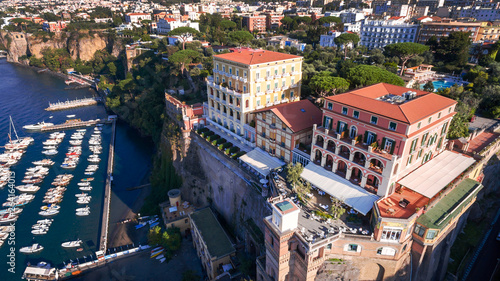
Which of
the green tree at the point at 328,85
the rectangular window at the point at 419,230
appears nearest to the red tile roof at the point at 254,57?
the green tree at the point at 328,85

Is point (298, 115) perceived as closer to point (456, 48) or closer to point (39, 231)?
point (39, 231)

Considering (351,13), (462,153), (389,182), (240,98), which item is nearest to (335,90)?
(240,98)

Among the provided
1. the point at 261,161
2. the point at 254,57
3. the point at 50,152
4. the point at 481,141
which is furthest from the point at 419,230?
the point at 50,152

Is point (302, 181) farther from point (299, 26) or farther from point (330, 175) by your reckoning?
point (299, 26)

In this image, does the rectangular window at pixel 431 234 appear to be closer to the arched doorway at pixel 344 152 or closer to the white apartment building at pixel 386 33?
the arched doorway at pixel 344 152

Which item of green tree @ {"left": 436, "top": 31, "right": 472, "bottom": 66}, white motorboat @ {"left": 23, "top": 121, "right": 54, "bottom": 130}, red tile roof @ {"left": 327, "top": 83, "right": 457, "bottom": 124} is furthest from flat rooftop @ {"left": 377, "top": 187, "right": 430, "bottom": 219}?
white motorboat @ {"left": 23, "top": 121, "right": 54, "bottom": 130}

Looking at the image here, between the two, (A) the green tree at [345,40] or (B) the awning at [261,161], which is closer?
(B) the awning at [261,161]

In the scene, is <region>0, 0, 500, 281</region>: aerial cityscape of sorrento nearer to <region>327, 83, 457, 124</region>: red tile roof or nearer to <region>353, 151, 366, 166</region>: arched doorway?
<region>353, 151, 366, 166</region>: arched doorway
